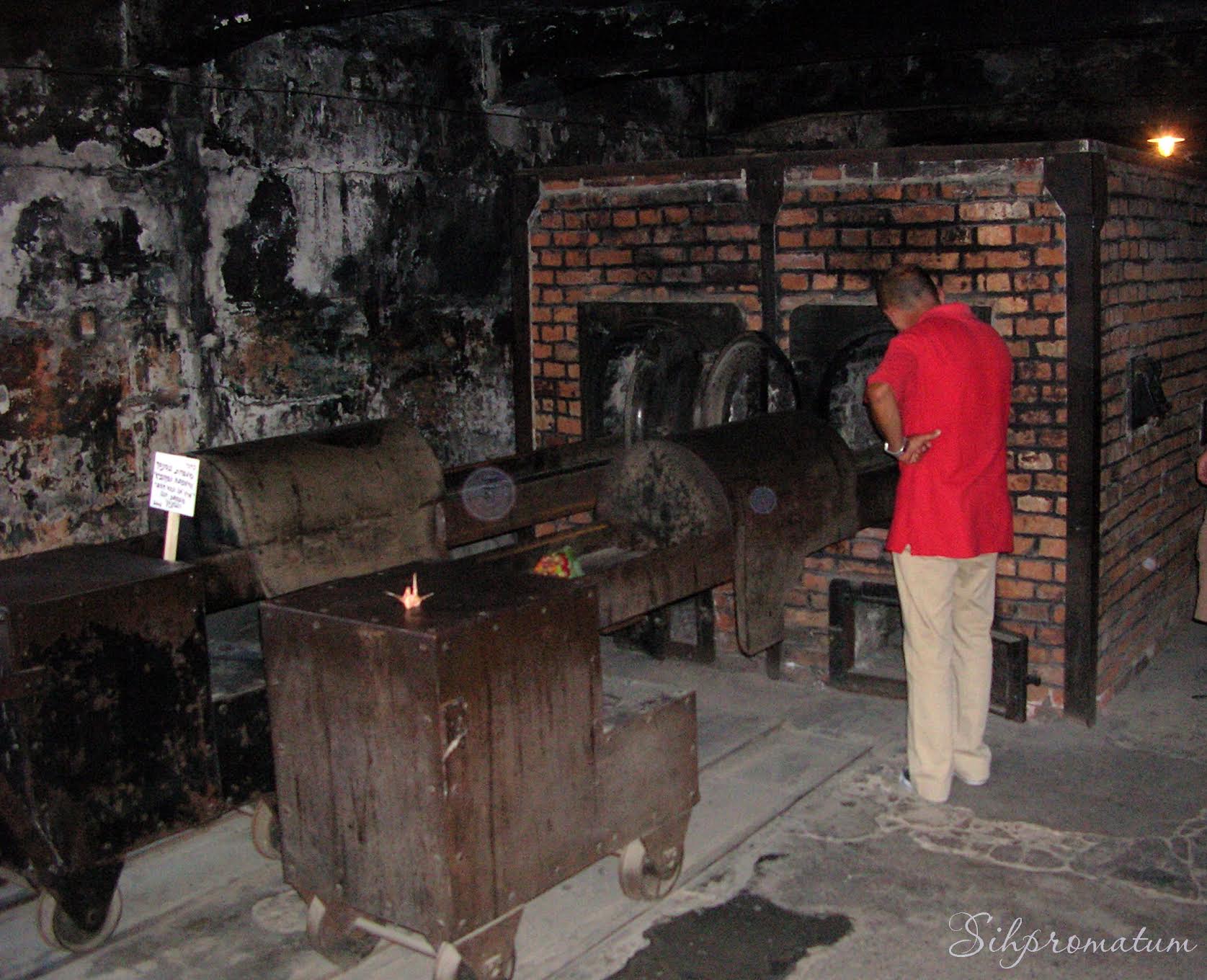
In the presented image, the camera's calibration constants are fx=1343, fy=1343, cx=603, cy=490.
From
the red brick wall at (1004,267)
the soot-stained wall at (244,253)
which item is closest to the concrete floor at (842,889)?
the red brick wall at (1004,267)

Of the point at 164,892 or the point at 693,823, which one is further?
the point at 693,823

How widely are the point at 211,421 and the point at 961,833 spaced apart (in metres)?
2.90

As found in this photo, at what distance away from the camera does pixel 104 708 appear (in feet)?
10.6

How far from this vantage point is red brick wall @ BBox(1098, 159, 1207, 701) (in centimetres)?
490

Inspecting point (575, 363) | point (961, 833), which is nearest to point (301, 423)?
point (575, 363)

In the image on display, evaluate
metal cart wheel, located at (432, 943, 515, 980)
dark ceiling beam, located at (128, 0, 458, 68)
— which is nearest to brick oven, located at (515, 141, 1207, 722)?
dark ceiling beam, located at (128, 0, 458, 68)

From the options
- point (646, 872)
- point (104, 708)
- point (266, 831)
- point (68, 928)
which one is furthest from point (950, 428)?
point (68, 928)

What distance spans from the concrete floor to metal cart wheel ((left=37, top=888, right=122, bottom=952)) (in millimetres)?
48

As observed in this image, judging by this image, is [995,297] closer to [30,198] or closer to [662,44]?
[662,44]

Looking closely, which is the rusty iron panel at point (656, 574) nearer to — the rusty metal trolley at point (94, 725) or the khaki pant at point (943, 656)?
the khaki pant at point (943, 656)

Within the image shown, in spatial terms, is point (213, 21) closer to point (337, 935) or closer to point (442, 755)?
point (442, 755)

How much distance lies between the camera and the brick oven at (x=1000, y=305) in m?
4.71

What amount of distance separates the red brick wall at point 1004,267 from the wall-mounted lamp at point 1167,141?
3.96 m

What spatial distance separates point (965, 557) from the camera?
4047 mm
